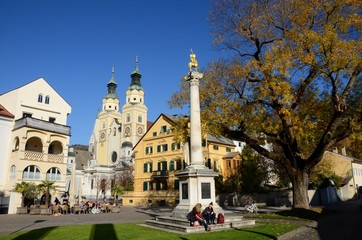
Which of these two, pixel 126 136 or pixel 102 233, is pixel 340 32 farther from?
pixel 126 136

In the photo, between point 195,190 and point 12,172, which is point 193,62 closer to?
point 195,190

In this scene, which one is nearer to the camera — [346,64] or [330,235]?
[330,235]

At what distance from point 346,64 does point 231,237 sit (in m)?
10.5

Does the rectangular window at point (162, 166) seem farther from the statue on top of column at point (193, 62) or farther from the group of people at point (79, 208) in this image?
the statue on top of column at point (193, 62)

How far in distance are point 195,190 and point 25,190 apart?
18.8 metres

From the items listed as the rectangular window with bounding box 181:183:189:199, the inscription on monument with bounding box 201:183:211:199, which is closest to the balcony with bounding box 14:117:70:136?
the rectangular window with bounding box 181:183:189:199

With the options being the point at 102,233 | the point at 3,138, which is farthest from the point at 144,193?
the point at 102,233

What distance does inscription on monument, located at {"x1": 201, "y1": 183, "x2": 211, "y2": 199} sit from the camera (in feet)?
48.7

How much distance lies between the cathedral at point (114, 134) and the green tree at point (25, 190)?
5252 cm

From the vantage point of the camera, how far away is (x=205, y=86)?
21.1m

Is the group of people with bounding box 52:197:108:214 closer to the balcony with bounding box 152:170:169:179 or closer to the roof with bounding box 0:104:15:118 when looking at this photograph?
the roof with bounding box 0:104:15:118

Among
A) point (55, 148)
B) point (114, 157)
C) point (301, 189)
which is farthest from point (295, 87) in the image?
point (114, 157)

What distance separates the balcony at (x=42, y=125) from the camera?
30.6 meters

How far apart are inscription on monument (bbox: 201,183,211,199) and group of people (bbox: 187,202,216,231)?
118cm
